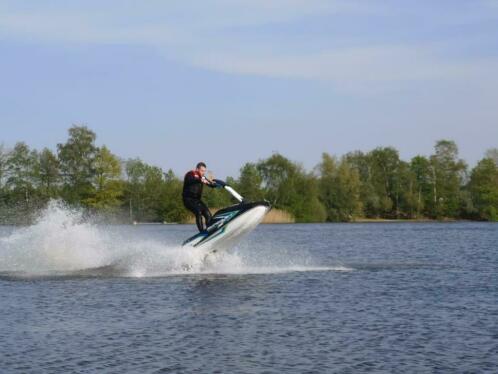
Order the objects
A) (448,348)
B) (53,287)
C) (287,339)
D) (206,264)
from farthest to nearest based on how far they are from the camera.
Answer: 1. (206,264)
2. (53,287)
3. (287,339)
4. (448,348)

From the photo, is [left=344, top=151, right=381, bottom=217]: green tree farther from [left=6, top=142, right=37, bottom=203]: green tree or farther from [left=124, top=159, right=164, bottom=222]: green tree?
[left=6, top=142, right=37, bottom=203]: green tree

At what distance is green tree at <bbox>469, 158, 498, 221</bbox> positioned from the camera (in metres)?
117

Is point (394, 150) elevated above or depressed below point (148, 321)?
above

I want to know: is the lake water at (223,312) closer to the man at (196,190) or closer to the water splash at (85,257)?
the water splash at (85,257)

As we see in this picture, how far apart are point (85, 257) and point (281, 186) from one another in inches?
3241

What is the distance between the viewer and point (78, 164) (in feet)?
354

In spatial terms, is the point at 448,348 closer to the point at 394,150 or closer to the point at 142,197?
the point at 142,197

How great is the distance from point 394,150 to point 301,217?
1219 inches

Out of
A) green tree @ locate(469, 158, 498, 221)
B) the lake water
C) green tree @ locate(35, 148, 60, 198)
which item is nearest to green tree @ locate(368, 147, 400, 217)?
green tree @ locate(469, 158, 498, 221)

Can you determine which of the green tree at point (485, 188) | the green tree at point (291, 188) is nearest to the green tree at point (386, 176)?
the green tree at point (485, 188)

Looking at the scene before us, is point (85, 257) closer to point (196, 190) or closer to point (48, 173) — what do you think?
point (196, 190)

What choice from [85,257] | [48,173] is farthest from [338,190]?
[85,257]

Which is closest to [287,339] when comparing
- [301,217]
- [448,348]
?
[448,348]

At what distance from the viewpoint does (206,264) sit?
25.0 meters
